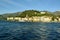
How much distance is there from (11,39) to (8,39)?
765mm

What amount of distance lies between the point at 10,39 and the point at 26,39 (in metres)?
4.12

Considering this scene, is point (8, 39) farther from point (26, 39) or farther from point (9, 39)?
point (26, 39)

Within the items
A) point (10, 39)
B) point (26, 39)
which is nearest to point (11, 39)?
point (10, 39)

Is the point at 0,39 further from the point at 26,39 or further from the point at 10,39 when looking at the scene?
the point at 26,39

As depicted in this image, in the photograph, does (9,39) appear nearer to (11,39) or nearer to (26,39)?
(11,39)

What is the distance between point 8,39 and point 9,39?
260 mm

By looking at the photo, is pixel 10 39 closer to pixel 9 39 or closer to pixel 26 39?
pixel 9 39

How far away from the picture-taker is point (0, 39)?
4134 centimetres

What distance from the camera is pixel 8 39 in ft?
137

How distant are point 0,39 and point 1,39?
247 mm

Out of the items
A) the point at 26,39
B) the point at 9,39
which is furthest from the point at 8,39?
the point at 26,39

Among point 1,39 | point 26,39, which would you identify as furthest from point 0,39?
point 26,39

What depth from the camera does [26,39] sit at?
42688 millimetres

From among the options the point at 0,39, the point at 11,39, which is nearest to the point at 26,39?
the point at 11,39
